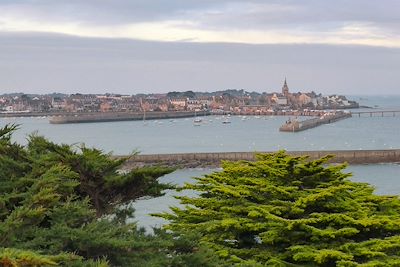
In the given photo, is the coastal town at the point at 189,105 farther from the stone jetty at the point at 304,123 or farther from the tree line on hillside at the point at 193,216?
the tree line on hillside at the point at 193,216

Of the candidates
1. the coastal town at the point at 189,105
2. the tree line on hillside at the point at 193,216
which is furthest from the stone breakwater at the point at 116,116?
the tree line on hillside at the point at 193,216

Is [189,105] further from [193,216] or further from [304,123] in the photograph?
[193,216]

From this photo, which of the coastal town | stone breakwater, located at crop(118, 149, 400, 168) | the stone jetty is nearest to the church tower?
the coastal town

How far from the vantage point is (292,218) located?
407 inches

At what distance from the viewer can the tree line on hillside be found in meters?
5.45

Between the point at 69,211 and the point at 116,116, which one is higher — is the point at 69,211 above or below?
above

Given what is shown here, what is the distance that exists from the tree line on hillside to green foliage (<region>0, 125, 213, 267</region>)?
0.01 m

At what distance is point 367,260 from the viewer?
9500mm

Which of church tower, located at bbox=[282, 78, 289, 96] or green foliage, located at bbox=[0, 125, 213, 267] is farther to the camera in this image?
church tower, located at bbox=[282, 78, 289, 96]

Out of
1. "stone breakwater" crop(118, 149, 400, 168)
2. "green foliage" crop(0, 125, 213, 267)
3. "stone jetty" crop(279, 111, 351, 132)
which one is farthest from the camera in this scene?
"stone jetty" crop(279, 111, 351, 132)

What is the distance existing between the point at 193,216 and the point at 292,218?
5.91 feet

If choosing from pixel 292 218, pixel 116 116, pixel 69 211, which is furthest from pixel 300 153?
pixel 116 116

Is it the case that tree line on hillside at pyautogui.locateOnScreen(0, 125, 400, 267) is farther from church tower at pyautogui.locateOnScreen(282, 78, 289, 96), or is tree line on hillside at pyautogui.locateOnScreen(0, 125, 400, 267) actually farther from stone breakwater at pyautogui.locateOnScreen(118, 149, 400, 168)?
church tower at pyautogui.locateOnScreen(282, 78, 289, 96)

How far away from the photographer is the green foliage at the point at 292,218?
9.53 m
